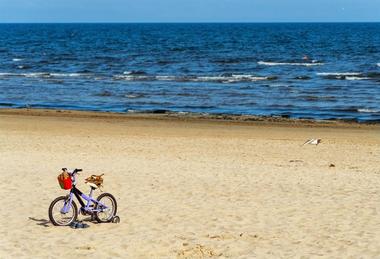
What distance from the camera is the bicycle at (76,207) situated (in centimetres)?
1185

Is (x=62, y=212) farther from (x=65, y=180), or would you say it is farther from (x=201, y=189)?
(x=201, y=189)

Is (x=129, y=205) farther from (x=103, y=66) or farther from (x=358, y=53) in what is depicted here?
(x=358, y=53)

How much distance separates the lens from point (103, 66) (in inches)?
2317

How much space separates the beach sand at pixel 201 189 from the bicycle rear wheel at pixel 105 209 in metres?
0.21

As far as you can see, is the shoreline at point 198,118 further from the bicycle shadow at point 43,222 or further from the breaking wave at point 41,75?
the breaking wave at point 41,75

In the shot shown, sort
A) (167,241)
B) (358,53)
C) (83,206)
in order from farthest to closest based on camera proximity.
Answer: (358,53)
(83,206)
(167,241)

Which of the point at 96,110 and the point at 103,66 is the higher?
the point at 103,66

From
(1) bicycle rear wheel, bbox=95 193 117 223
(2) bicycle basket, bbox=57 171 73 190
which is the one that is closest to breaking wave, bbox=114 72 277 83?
(1) bicycle rear wheel, bbox=95 193 117 223

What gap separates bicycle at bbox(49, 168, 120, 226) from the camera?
1185cm

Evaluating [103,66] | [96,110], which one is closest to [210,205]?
[96,110]

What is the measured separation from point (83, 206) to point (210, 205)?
280 cm

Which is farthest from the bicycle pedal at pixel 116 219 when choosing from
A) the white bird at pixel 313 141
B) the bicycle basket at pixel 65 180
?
the white bird at pixel 313 141

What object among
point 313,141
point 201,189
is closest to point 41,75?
point 313,141

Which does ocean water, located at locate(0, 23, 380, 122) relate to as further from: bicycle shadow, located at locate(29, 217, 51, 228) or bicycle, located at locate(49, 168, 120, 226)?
bicycle shadow, located at locate(29, 217, 51, 228)
